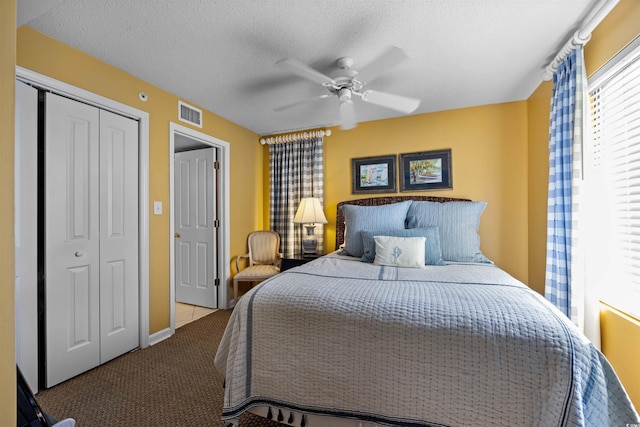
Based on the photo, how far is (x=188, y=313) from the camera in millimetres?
3420

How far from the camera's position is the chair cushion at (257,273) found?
3.30m

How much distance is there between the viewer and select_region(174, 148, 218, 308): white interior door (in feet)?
11.6

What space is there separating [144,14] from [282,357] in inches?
84.9

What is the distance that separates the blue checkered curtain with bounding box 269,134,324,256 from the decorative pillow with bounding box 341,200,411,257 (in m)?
0.99

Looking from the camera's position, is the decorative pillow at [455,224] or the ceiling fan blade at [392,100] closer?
the ceiling fan blade at [392,100]

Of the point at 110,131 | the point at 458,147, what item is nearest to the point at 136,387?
the point at 110,131

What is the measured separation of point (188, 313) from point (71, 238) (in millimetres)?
1772

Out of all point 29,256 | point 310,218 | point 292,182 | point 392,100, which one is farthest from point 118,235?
point 392,100

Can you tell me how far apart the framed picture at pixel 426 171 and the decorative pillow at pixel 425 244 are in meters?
1.04

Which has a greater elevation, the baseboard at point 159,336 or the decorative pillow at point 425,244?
the decorative pillow at point 425,244

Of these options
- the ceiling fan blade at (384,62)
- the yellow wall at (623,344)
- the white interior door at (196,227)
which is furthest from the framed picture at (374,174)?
the yellow wall at (623,344)

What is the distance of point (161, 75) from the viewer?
243 centimetres

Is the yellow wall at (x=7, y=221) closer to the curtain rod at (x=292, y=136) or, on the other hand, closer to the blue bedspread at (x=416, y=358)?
the blue bedspread at (x=416, y=358)

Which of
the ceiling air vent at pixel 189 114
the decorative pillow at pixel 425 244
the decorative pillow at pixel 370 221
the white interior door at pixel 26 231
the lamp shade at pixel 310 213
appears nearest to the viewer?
the white interior door at pixel 26 231
